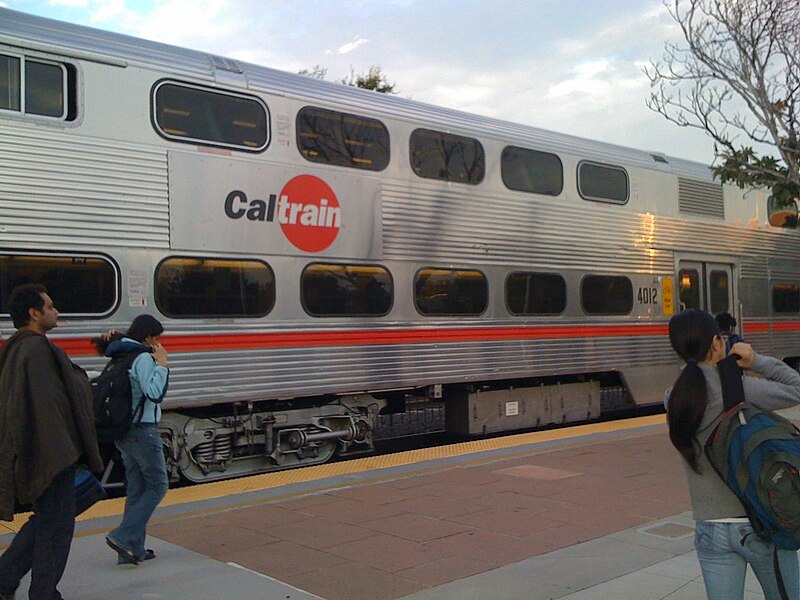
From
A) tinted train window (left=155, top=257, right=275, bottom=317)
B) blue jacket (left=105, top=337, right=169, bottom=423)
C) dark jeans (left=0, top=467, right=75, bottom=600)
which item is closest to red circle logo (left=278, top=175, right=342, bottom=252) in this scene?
tinted train window (left=155, top=257, right=275, bottom=317)

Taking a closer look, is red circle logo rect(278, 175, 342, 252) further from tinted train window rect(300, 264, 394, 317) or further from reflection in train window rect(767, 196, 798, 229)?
reflection in train window rect(767, 196, 798, 229)

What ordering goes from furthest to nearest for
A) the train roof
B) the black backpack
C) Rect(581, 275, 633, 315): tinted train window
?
Rect(581, 275, 633, 315): tinted train window, the train roof, the black backpack

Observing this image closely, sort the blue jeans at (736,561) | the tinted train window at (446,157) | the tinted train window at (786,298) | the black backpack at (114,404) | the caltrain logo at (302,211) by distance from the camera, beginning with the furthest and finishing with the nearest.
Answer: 1. the tinted train window at (786,298)
2. the tinted train window at (446,157)
3. the caltrain logo at (302,211)
4. the black backpack at (114,404)
5. the blue jeans at (736,561)

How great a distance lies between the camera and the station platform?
4797 millimetres

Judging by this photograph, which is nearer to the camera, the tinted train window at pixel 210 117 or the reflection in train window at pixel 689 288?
the tinted train window at pixel 210 117

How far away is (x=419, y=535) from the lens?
5.88 m

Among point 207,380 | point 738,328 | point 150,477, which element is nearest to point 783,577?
point 150,477

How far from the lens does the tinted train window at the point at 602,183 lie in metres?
12.0

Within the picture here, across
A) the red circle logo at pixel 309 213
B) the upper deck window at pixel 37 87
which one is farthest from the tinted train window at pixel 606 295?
the upper deck window at pixel 37 87

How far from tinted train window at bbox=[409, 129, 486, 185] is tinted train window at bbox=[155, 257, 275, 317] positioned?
2.64 m

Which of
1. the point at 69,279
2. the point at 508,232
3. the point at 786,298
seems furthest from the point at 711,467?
the point at 786,298

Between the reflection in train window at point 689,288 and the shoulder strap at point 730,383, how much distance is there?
1074 centimetres

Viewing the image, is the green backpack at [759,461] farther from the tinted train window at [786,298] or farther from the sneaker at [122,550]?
the tinted train window at [786,298]

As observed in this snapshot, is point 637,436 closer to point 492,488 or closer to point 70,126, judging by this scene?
point 492,488
